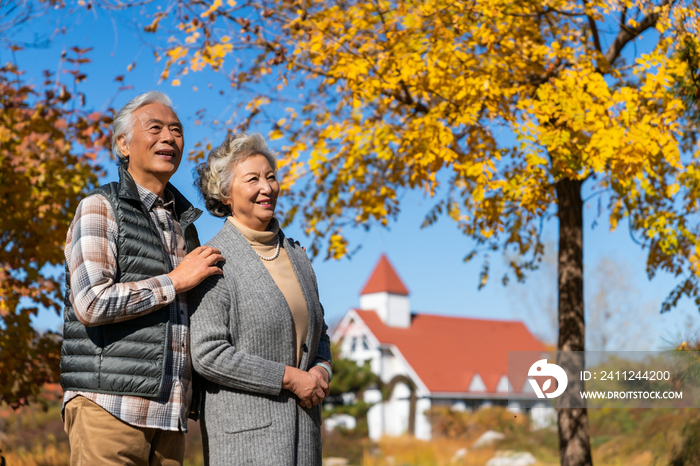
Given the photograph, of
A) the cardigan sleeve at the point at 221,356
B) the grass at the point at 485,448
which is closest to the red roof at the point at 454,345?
the grass at the point at 485,448

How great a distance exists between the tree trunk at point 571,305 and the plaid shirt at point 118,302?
4.47 meters

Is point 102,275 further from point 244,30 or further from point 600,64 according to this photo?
point 600,64

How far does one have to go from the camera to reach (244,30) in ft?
17.7

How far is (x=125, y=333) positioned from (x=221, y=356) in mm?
325

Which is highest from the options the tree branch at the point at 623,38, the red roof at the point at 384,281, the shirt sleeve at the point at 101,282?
the red roof at the point at 384,281

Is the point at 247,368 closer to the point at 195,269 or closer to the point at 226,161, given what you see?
the point at 195,269

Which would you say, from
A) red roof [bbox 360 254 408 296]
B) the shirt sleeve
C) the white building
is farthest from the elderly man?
red roof [bbox 360 254 408 296]

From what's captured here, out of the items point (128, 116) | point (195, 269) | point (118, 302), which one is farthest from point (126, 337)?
point (128, 116)

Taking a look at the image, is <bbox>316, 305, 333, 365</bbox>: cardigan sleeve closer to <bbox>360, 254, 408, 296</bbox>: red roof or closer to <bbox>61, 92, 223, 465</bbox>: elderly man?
<bbox>61, 92, 223, 465</bbox>: elderly man

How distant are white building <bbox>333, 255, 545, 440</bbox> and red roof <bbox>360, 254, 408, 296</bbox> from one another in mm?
54

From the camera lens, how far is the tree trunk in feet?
18.8

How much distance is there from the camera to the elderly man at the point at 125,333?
209 centimetres
